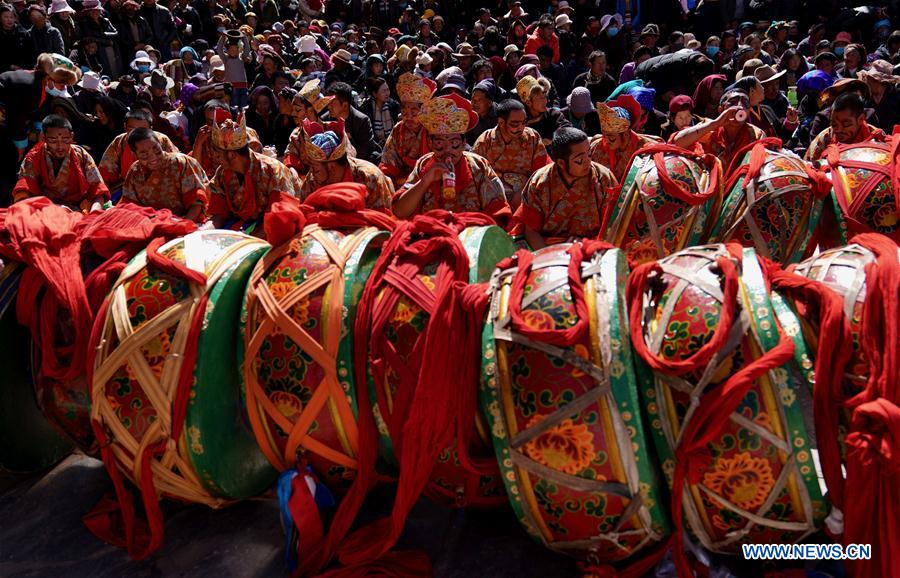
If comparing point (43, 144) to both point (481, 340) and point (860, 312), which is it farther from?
point (860, 312)

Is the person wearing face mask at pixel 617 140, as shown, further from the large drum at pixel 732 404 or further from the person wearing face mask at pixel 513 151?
the large drum at pixel 732 404

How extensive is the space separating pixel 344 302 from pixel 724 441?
3.85 ft

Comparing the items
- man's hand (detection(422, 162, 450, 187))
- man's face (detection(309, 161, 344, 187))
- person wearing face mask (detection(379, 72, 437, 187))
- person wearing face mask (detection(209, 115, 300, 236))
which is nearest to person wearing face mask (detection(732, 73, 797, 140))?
person wearing face mask (detection(379, 72, 437, 187))

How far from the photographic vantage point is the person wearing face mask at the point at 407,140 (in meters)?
6.67

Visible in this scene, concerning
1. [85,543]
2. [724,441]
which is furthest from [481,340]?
[85,543]

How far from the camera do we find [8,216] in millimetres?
2789

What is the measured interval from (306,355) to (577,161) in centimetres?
235

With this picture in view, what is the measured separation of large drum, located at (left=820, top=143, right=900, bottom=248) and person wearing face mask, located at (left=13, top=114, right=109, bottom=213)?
16.6 ft

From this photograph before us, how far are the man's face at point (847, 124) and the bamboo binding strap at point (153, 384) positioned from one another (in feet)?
12.9

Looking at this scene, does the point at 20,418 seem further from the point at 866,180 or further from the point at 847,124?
the point at 847,124

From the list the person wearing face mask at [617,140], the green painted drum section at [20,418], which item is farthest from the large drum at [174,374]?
the person wearing face mask at [617,140]

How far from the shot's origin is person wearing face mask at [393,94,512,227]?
14.8 ft

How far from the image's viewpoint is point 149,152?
525 centimetres

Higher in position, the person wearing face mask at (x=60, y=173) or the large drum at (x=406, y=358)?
the large drum at (x=406, y=358)
